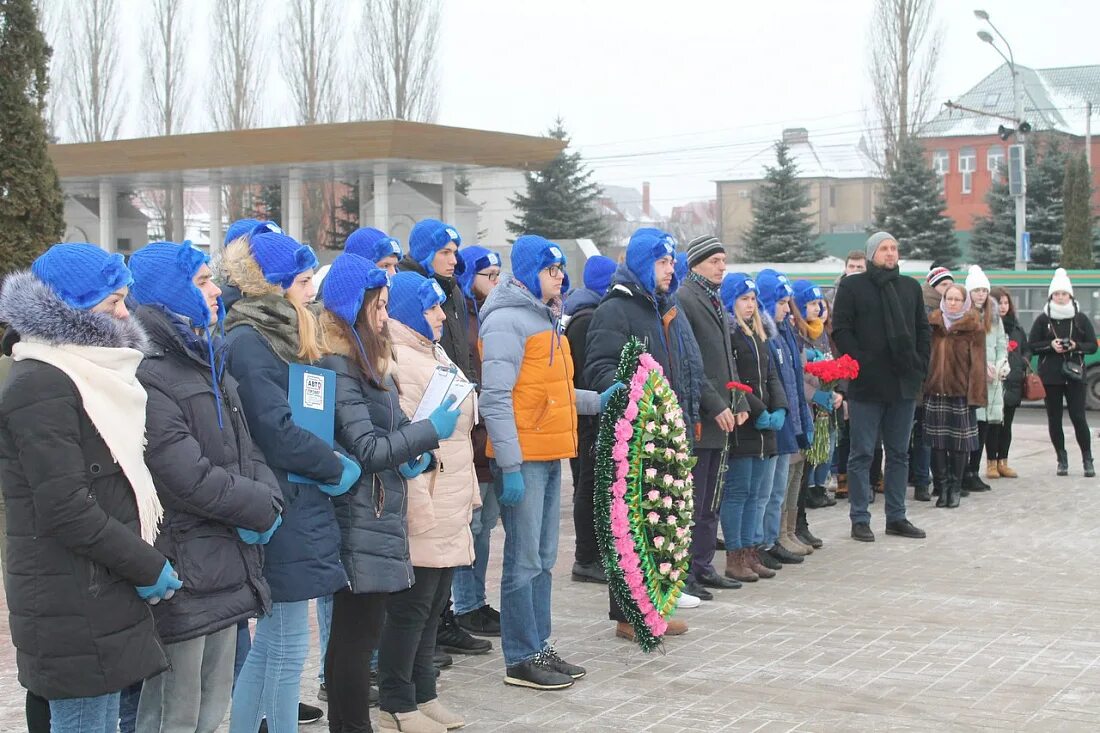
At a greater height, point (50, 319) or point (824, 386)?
point (50, 319)

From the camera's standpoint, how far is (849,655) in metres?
6.47

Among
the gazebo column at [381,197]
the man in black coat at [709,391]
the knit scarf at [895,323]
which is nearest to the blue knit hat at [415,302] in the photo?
the man in black coat at [709,391]

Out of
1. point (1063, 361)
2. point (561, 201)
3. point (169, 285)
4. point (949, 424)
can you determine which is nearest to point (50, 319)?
point (169, 285)

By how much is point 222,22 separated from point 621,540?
38822 mm

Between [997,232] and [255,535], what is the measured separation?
141 feet

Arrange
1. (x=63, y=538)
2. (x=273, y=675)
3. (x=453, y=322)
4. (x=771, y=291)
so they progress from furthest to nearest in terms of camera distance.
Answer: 1. (x=771, y=291)
2. (x=453, y=322)
3. (x=273, y=675)
4. (x=63, y=538)

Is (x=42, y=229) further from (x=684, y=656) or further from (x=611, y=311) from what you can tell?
(x=684, y=656)

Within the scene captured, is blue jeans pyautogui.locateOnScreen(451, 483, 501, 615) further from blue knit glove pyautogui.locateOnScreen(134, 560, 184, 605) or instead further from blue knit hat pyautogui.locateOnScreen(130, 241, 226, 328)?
blue knit glove pyautogui.locateOnScreen(134, 560, 184, 605)

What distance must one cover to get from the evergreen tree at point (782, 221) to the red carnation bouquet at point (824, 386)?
33.1 m

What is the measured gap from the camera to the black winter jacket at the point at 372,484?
15.0ft

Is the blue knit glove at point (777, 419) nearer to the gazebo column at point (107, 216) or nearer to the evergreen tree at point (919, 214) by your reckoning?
the gazebo column at point (107, 216)

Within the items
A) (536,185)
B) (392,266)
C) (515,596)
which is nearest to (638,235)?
(392,266)

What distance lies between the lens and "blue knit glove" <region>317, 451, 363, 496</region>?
4.43 metres

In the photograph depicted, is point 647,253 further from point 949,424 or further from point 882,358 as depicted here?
point 949,424
